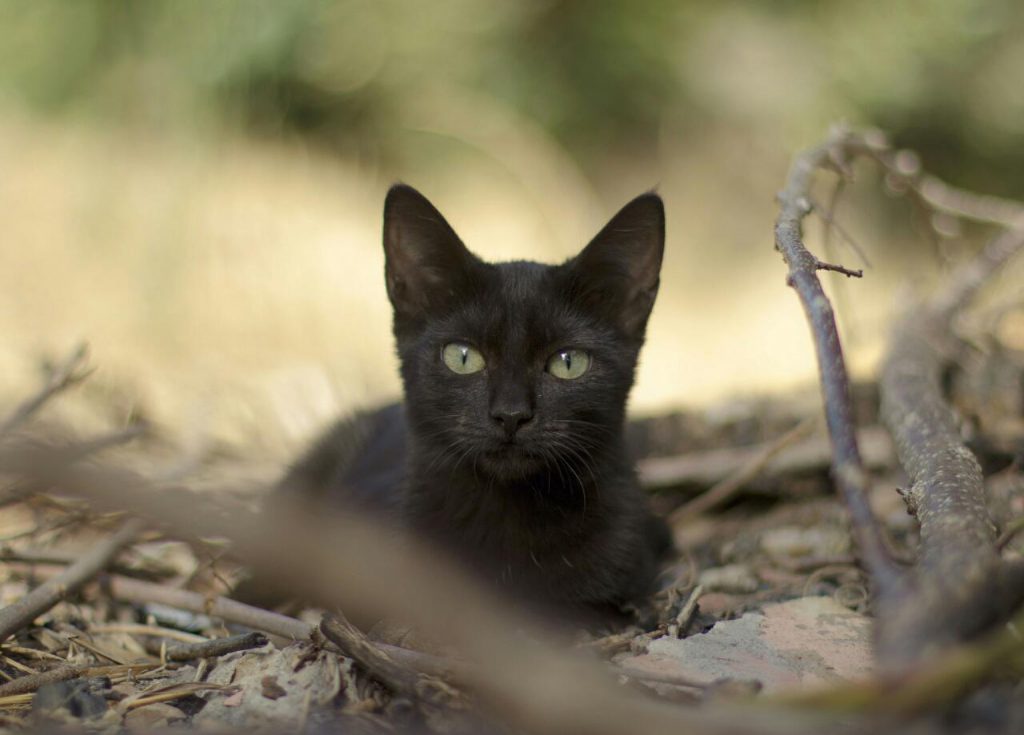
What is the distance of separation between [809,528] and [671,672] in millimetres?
1503

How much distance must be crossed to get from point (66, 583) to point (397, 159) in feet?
21.1

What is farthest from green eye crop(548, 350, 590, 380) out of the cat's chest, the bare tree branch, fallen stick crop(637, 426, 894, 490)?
fallen stick crop(637, 426, 894, 490)

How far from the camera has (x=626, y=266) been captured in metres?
2.65

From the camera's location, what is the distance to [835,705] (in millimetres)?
1120

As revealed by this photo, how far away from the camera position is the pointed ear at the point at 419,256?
2541 millimetres

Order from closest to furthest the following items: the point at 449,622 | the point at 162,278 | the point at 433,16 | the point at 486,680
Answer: the point at 486,680
the point at 449,622
the point at 162,278
the point at 433,16

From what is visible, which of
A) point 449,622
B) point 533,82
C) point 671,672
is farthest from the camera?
point 533,82

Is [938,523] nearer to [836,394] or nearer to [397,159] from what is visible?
[836,394]

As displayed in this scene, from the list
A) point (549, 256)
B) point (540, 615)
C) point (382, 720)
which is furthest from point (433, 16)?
point (382, 720)

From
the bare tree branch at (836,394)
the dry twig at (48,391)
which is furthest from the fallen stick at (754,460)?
the dry twig at (48,391)

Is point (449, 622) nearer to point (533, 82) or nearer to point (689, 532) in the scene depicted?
point (689, 532)

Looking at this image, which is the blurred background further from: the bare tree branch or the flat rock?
the bare tree branch

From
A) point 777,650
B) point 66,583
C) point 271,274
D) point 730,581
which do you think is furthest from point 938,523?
point 271,274

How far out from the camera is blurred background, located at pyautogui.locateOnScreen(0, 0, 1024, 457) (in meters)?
5.79
